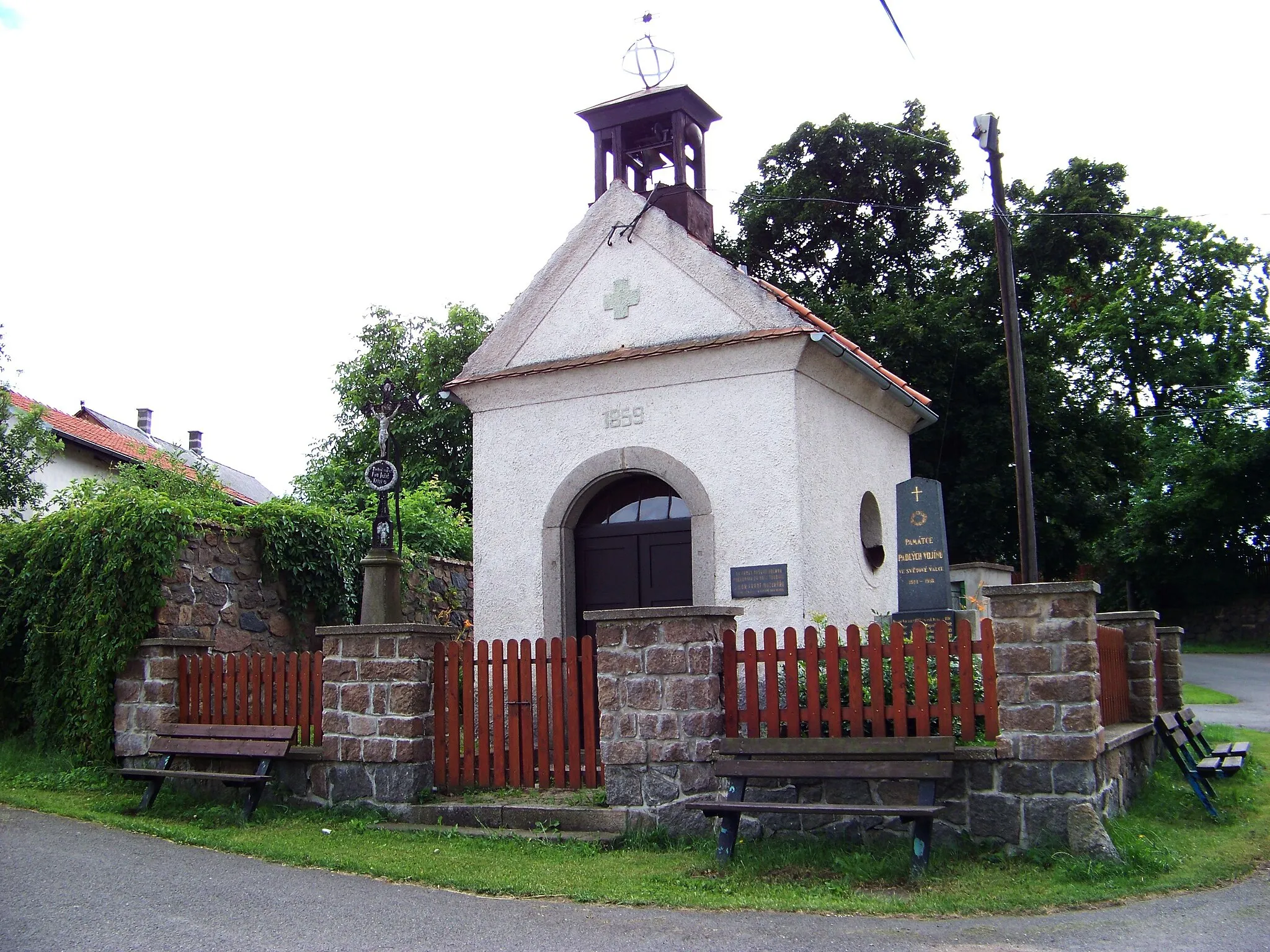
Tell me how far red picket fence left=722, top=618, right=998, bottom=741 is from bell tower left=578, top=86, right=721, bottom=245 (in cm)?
582

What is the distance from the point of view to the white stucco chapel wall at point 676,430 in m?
10.3


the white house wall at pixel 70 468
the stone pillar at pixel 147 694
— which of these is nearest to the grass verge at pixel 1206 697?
the stone pillar at pixel 147 694

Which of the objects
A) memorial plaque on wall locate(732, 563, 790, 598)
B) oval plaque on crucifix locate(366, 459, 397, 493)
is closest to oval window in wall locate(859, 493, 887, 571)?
memorial plaque on wall locate(732, 563, 790, 598)

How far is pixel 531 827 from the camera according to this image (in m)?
7.73

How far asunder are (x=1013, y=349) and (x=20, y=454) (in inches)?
632

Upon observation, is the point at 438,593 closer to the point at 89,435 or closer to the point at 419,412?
the point at 419,412

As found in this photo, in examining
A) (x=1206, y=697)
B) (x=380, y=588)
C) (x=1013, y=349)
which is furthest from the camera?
(x=1206, y=697)

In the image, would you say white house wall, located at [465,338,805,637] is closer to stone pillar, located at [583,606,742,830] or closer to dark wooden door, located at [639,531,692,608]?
dark wooden door, located at [639,531,692,608]

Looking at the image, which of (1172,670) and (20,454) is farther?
(20,454)

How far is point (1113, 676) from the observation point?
937 cm

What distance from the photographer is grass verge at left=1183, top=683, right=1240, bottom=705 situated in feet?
58.4

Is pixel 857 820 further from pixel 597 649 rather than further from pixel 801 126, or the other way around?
pixel 801 126

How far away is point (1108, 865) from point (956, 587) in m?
10.3

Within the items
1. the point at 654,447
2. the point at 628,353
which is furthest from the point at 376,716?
the point at 628,353
